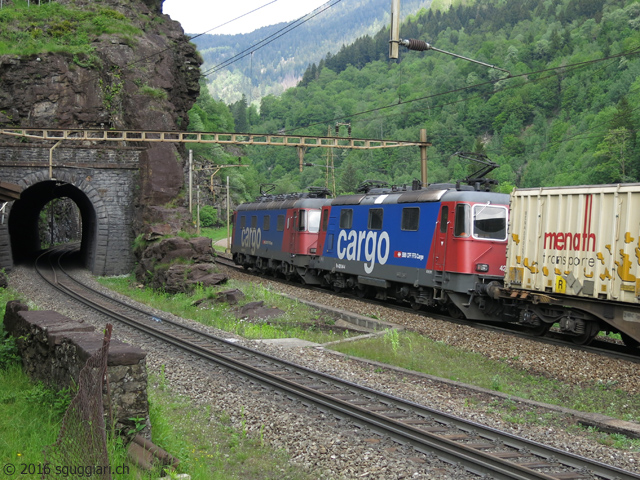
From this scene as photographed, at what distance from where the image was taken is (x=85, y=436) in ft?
18.7

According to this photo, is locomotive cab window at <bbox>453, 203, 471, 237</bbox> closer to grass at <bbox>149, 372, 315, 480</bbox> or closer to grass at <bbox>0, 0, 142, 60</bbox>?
grass at <bbox>149, 372, 315, 480</bbox>

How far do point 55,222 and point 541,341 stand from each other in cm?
5831

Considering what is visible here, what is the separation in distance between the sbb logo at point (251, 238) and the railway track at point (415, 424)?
1685 centimetres

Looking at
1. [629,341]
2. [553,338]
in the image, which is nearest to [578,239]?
[629,341]

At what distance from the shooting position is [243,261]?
34.2 m

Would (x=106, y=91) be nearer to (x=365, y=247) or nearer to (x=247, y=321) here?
(x=365, y=247)

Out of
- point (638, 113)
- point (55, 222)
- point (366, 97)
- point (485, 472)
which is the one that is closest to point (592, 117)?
point (638, 113)

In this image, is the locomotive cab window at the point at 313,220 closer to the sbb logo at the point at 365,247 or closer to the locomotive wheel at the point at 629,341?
the sbb logo at the point at 365,247

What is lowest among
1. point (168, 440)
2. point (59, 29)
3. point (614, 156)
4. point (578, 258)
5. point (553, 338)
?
point (553, 338)

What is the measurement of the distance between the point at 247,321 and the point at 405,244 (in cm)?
518

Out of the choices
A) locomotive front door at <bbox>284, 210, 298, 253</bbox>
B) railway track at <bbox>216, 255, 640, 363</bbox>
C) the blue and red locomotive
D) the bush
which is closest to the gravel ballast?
railway track at <bbox>216, 255, 640, 363</bbox>

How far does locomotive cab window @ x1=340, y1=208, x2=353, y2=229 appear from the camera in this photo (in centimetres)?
2188

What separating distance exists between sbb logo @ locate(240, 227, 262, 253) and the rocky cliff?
4.11 meters

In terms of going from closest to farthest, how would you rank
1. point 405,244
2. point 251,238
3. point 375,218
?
point 405,244, point 375,218, point 251,238
